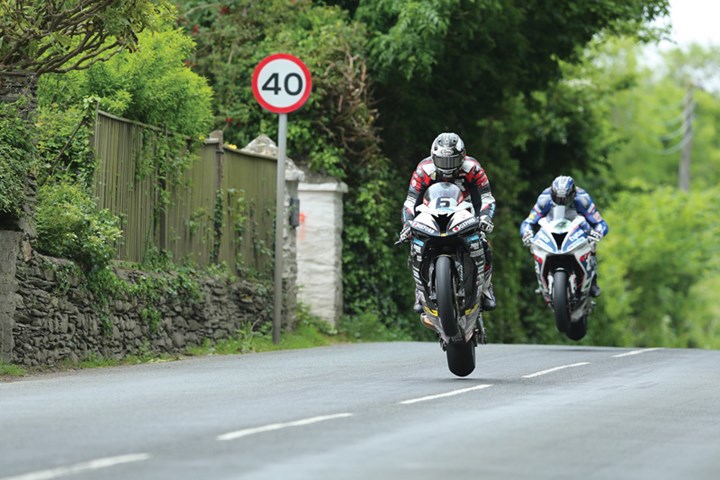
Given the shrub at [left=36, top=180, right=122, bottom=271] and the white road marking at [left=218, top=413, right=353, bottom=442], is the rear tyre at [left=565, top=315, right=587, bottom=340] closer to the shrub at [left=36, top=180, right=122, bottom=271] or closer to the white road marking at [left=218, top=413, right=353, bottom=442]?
the shrub at [left=36, top=180, right=122, bottom=271]

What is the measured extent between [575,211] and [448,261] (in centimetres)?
783

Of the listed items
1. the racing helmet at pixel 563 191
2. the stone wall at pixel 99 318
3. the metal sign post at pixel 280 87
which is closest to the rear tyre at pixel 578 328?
the racing helmet at pixel 563 191

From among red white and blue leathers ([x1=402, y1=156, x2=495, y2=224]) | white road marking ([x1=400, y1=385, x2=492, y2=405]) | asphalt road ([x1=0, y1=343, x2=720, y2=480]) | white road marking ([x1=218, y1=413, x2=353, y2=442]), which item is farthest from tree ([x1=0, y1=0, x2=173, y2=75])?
white road marking ([x1=218, y1=413, x2=353, y2=442])

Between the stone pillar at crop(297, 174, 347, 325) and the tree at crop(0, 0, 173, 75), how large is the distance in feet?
29.5

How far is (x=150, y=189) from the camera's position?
1944 cm

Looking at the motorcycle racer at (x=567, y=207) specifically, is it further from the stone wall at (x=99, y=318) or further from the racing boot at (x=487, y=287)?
the racing boot at (x=487, y=287)

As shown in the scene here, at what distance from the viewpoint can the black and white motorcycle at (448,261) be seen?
560 inches

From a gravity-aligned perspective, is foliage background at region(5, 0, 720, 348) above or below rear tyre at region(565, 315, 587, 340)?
above

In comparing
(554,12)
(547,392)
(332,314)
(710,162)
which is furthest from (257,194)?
(710,162)

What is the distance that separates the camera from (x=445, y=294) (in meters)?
14.1

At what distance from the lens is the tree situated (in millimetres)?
16031

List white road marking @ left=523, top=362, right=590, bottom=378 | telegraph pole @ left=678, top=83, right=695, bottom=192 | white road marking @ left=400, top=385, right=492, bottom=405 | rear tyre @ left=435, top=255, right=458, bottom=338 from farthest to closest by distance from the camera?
telegraph pole @ left=678, top=83, right=695, bottom=192 → white road marking @ left=523, top=362, right=590, bottom=378 → rear tyre @ left=435, top=255, right=458, bottom=338 → white road marking @ left=400, top=385, right=492, bottom=405

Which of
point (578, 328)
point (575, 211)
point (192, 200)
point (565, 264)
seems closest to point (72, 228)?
point (192, 200)

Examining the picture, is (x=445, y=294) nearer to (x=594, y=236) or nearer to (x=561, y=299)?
(x=561, y=299)
